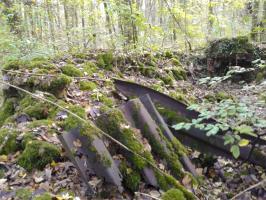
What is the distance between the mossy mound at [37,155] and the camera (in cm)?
300

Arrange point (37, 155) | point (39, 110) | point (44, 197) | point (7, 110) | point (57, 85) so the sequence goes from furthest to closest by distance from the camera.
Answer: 1. point (7, 110)
2. point (57, 85)
3. point (39, 110)
4. point (37, 155)
5. point (44, 197)

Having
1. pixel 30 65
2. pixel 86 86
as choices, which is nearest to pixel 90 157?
pixel 86 86

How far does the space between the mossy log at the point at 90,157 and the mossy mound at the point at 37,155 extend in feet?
0.98

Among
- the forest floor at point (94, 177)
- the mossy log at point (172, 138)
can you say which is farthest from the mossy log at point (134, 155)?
the mossy log at point (172, 138)

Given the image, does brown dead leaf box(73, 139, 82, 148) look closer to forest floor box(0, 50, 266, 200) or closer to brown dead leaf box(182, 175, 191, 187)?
forest floor box(0, 50, 266, 200)

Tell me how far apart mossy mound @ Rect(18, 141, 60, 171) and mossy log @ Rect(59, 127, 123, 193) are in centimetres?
30

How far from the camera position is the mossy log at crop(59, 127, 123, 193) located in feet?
9.40

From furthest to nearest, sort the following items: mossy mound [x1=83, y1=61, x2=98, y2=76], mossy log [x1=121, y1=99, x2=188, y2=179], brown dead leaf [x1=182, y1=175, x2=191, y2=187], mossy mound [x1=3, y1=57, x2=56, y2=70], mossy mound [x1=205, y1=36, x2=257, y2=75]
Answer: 1. mossy mound [x1=205, y1=36, x2=257, y2=75]
2. mossy mound [x1=83, y1=61, x2=98, y2=76]
3. mossy mound [x1=3, y1=57, x2=56, y2=70]
4. mossy log [x1=121, y1=99, x2=188, y2=179]
5. brown dead leaf [x1=182, y1=175, x2=191, y2=187]

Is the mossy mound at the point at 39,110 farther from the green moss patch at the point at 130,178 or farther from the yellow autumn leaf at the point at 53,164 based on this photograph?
the green moss patch at the point at 130,178

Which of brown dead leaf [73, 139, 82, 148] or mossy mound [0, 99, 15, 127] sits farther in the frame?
mossy mound [0, 99, 15, 127]

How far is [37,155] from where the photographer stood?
3031 mm

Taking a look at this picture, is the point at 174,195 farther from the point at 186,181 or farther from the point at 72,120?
the point at 72,120

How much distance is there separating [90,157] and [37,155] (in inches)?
22.0

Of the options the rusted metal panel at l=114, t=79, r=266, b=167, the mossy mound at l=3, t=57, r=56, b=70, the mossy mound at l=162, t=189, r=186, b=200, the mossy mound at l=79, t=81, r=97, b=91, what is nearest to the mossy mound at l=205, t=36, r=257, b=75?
the rusted metal panel at l=114, t=79, r=266, b=167
